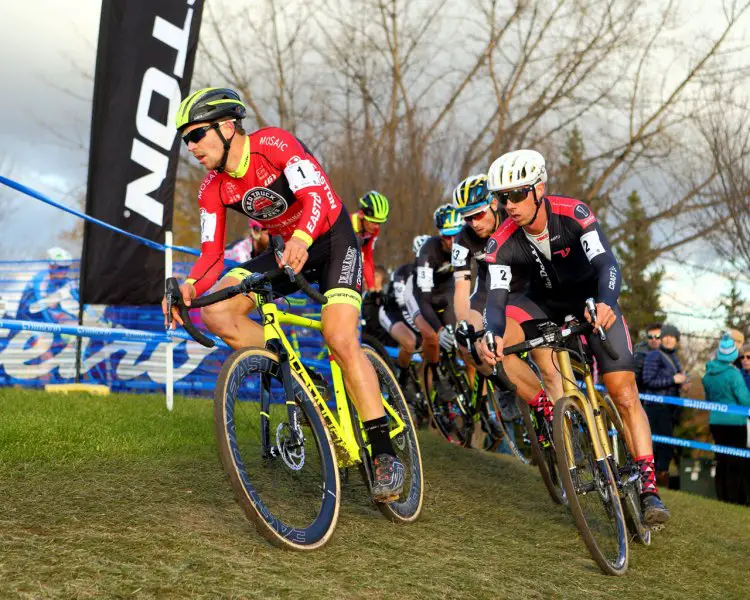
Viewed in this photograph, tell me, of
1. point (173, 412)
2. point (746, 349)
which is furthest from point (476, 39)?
point (173, 412)

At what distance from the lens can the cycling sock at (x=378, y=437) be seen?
4699 mm

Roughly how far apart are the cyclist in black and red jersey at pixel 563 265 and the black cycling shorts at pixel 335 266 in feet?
3.09

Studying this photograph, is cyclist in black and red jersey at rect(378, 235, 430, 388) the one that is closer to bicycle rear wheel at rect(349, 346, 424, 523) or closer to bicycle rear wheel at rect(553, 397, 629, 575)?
bicycle rear wheel at rect(349, 346, 424, 523)

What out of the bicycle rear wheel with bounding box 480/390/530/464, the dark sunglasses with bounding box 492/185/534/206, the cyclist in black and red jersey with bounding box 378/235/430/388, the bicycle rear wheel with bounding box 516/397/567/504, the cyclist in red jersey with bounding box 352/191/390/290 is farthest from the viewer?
the cyclist in black and red jersey with bounding box 378/235/430/388

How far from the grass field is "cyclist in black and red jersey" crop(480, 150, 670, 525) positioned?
84 cm

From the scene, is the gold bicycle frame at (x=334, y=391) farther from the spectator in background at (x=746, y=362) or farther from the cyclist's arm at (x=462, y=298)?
the spectator in background at (x=746, y=362)

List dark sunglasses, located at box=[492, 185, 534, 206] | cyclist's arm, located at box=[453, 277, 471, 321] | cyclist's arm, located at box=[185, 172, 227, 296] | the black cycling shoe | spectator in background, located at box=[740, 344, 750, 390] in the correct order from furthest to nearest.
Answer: spectator in background, located at box=[740, 344, 750, 390] < cyclist's arm, located at box=[453, 277, 471, 321] < the black cycling shoe < dark sunglasses, located at box=[492, 185, 534, 206] < cyclist's arm, located at box=[185, 172, 227, 296]

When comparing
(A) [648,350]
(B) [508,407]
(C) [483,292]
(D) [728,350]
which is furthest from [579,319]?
(A) [648,350]

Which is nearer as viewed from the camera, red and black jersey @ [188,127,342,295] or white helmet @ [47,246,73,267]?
red and black jersey @ [188,127,342,295]

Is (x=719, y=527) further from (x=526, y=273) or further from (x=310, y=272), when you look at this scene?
(x=310, y=272)

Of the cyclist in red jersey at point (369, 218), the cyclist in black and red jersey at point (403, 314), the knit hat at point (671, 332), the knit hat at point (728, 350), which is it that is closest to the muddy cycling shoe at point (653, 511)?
the cyclist in red jersey at point (369, 218)

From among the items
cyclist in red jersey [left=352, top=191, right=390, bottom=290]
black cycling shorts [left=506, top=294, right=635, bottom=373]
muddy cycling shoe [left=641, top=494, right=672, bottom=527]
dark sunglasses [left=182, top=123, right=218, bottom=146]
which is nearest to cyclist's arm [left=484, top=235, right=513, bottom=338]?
black cycling shorts [left=506, top=294, right=635, bottom=373]

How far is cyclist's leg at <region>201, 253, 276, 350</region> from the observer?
15.7 ft

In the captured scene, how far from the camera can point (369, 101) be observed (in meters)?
20.4
